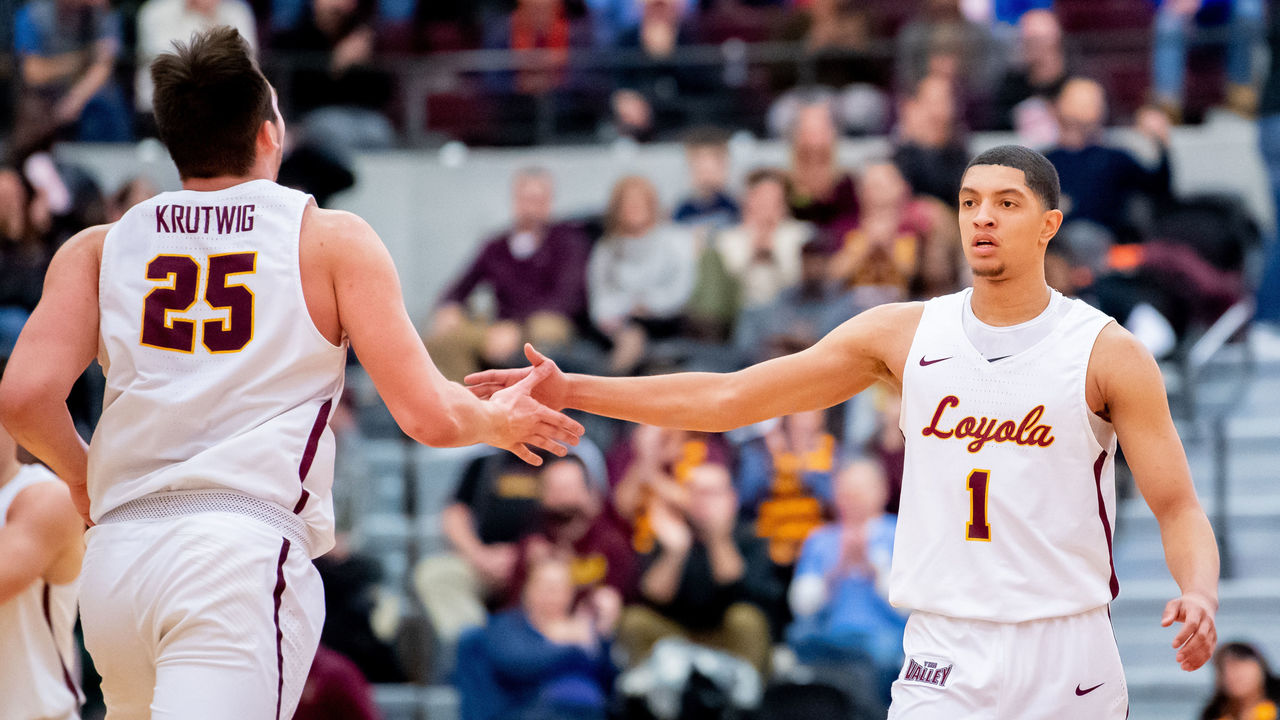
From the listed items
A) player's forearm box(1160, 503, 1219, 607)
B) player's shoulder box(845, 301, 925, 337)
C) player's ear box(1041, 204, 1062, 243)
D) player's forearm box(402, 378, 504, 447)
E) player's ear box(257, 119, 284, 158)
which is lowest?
player's forearm box(1160, 503, 1219, 607)

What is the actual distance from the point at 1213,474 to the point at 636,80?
599 cm

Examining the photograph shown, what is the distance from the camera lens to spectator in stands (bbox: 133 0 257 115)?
516 inches

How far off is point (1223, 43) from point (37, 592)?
10.5 metres

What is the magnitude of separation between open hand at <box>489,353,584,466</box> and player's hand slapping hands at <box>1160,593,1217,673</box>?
6.39 ft

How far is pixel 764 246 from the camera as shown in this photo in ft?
37.2

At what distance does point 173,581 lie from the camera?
3893 mm

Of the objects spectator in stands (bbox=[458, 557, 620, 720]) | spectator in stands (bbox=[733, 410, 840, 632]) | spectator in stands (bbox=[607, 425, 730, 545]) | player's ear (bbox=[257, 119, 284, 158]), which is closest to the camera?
player's ear (bbox=[257, 119, 284, 158])

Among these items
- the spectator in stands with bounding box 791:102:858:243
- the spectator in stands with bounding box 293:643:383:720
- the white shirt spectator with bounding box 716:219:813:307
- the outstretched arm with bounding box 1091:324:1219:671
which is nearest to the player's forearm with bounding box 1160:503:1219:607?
the outstretched arm with bounding box 1091:324:1219:671

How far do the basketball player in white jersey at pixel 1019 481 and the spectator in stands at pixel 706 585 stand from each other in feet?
14.2

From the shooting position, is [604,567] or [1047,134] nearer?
[604,567]

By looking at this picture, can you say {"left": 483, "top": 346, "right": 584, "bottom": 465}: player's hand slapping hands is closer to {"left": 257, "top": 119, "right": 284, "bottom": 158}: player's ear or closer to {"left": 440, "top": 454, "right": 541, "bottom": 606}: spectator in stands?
{"left": 257, "top": 119, "right": 284, "bottom": 158}: player's ear

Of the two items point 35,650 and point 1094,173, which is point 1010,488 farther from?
point 1094,173

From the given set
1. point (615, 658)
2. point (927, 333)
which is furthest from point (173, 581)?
point (615, 658)

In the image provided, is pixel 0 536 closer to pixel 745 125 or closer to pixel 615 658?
pixel 615 658
